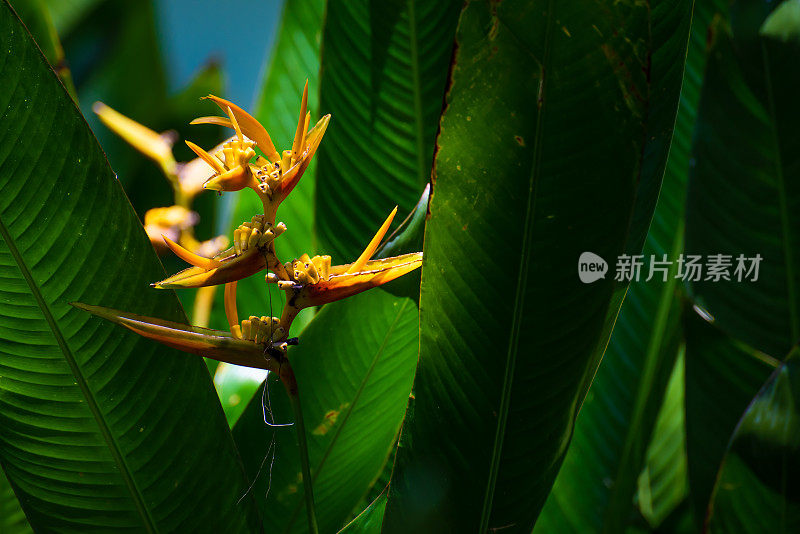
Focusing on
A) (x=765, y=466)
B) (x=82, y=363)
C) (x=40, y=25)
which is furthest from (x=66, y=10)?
(x=765, y=466)

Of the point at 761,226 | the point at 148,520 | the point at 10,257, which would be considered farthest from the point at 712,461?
the point at 10,257

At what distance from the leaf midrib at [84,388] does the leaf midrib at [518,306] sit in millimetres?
220

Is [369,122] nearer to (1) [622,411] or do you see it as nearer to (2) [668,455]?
(1) [622,411]

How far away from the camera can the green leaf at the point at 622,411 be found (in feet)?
2.30

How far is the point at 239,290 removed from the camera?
2.70ft

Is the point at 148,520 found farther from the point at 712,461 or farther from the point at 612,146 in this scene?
the point at 712,461

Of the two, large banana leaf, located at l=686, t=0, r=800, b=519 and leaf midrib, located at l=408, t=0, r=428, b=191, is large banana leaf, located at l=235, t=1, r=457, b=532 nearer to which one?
leaf midrib, located at l=408, t=0, r=428, b=191

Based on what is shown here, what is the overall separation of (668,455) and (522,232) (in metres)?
0.61

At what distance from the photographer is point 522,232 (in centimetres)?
40

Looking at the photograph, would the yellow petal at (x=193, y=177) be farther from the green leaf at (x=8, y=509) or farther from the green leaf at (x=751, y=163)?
the green leaf at (x=751, y=163)

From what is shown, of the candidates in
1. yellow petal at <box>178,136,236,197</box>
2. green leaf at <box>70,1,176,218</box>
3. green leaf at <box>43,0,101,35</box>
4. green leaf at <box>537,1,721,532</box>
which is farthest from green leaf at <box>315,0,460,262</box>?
green leaf at <box>43,0,101,35</box>

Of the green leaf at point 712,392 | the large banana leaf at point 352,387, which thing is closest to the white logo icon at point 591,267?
the large banana leaf at point 352,387

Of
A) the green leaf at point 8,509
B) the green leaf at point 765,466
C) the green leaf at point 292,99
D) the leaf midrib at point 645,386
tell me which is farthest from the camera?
the green leaf at point 292,99

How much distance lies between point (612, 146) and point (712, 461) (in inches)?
15.5
